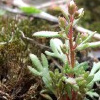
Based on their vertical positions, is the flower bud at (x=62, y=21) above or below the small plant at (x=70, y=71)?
above

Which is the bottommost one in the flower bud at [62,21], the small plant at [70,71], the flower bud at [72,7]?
the small plant at [70,71]

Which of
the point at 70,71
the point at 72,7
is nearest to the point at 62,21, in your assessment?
the point at 72,7

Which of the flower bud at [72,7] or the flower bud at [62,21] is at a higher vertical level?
the flower bud at [72,7]

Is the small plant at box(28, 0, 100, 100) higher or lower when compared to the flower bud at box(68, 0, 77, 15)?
lower

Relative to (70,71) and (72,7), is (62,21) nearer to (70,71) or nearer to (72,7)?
(72,7)

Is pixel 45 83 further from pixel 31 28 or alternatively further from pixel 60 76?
pixel 31 28

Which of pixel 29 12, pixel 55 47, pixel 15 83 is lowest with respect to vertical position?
pixel 15 83

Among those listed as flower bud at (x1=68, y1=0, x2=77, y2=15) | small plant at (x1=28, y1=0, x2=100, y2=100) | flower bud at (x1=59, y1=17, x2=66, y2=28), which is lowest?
small plant at (x1=28, y1=0, x2=100, y2=100)

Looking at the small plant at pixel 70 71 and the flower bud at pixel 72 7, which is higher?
the flower bud at pixel 72 7

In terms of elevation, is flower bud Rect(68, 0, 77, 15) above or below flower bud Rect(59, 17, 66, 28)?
above

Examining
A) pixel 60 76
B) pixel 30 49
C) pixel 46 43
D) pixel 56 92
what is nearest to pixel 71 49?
pixel 60 76

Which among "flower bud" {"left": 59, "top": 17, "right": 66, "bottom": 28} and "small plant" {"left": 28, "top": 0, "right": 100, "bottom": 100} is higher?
"flower bud" {"left": 59, "top": 17, "right": 66, "bottom": 28}
